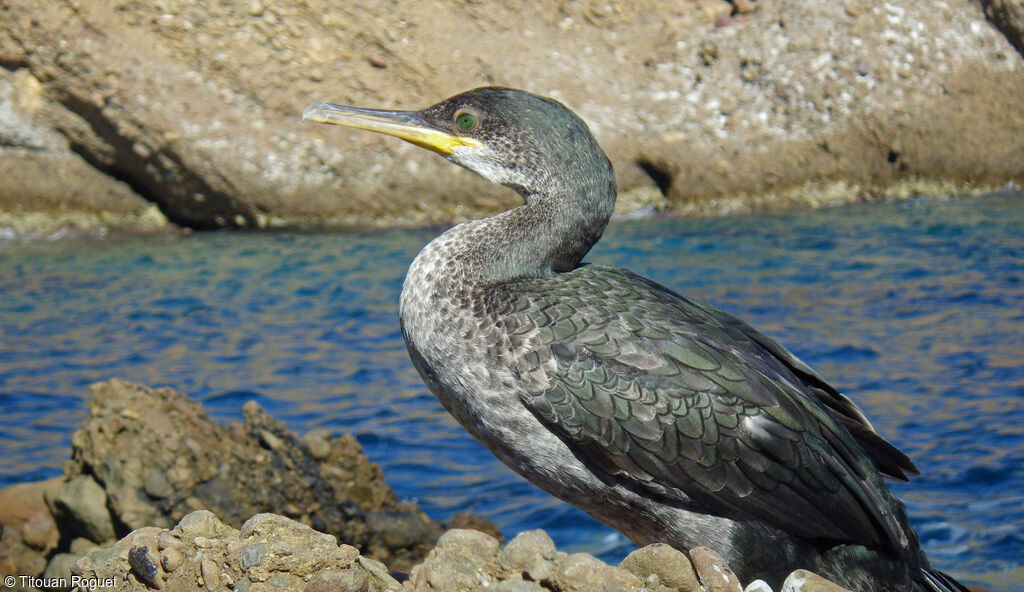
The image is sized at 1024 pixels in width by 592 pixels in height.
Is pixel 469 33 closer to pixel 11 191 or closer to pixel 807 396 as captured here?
pixel 11 191

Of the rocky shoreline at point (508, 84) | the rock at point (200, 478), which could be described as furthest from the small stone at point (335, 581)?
the rocky shoreline at point (508, 84)

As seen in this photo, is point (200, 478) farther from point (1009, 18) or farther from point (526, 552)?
point (1009, 18)

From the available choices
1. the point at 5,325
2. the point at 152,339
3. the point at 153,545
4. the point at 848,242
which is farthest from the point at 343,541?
the point at 848,242

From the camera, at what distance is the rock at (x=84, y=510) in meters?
4.70

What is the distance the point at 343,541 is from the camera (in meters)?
4.89

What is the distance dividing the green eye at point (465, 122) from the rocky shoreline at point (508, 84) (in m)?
8.41

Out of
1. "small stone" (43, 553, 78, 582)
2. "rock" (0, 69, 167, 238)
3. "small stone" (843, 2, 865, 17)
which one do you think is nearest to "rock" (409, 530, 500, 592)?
"small stone" (43, 553, 78, 582)

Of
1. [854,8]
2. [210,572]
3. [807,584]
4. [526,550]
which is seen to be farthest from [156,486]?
[854,8]

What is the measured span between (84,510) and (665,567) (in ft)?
9.10

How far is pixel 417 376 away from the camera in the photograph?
7.91m

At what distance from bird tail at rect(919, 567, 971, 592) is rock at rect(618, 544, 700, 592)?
3.48 ft

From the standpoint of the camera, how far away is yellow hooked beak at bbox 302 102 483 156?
13.0 ft

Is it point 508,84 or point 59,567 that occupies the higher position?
point 508,84

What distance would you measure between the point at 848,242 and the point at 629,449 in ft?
26.3
